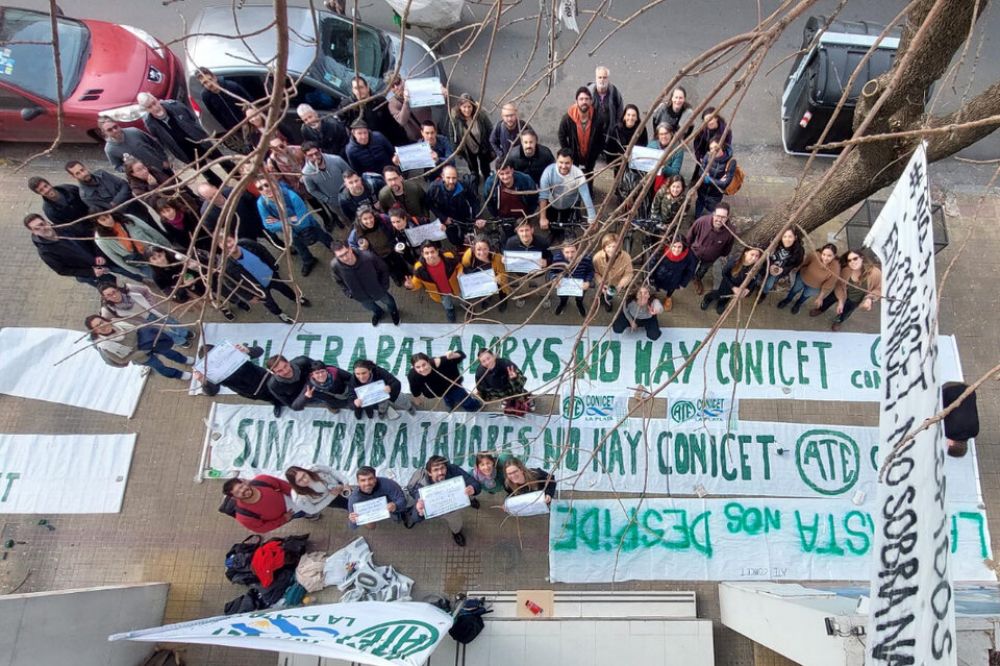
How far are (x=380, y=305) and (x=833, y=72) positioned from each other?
19.9 ft

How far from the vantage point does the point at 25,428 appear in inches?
266

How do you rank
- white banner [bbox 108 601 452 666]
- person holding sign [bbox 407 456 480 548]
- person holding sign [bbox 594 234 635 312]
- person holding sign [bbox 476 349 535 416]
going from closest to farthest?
white banner [bbox 108 601 452 666] < person holding sign [bbox 407 456 480 548] < person holding sign [bbox 476 349 535 416] < person holding sign [bbox 594 234 635 312]

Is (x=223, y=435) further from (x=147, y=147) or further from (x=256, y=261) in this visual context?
(x=147, y=147)

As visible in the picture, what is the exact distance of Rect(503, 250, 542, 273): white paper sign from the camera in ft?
19.7

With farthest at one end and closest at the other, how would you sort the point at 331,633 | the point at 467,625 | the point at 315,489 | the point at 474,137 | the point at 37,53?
the point at 37,53 → the point at 474,137 → the point at 315,489 → the point at 467,625 → the point at 331,633

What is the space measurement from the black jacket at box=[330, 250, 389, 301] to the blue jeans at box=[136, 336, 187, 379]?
190cm

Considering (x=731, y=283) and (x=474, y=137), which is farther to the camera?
(x=474, y=137)

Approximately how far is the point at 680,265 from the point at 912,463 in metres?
3.98

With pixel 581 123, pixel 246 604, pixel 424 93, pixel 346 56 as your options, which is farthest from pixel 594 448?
pixel 346 56

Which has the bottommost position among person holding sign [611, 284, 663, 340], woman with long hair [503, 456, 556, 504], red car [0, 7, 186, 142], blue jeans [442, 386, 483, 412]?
woman with long hair [503, 456, 556, 504]

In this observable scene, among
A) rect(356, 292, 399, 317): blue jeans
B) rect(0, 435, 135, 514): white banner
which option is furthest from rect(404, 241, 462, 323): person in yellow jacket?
rect(0, 435, 135, 514): white banner

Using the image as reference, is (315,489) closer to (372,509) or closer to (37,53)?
(372,509)

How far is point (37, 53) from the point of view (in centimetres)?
762

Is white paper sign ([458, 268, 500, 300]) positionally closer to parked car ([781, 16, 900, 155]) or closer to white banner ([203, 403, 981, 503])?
white banner ([203, 403, 981, 503])
